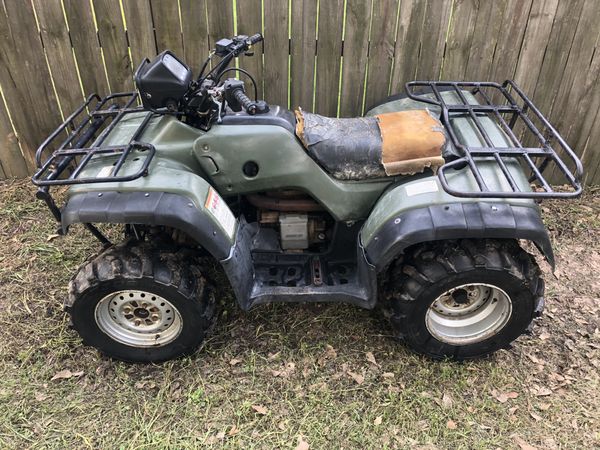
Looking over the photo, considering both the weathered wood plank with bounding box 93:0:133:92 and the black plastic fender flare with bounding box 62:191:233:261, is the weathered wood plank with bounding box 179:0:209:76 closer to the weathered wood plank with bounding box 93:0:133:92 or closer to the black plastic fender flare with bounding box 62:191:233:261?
the weathered wood plank with bounding box 93:0:133:92

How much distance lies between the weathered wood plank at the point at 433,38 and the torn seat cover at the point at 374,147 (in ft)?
4.54

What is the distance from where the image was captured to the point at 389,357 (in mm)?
3303

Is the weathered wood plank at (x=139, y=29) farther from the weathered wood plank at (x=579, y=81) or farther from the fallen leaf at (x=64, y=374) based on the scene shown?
the weathered wood plank at (x=579, y=81)

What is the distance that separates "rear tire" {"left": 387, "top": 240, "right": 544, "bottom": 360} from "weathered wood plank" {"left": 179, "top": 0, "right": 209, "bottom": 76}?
7.69 feet

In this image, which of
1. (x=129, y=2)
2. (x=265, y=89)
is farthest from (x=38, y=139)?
(x=265, y=89)

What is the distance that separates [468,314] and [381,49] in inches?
86.8

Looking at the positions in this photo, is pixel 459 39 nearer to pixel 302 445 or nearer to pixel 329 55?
pixel 329 55

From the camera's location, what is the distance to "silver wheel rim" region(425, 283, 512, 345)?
3.07 meters

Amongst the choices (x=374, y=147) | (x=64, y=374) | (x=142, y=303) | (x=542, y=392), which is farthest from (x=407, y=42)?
(x=64, y=374)

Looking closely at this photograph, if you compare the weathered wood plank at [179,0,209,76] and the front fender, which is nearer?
the front fender

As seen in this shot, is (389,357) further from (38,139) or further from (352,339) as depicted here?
(38,139)

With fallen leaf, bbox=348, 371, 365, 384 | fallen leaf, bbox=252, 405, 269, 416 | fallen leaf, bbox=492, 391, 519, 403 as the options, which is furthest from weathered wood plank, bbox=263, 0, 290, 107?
fallen leaf, bbox=492, 391, 519, 403

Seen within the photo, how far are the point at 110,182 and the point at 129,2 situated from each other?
1910mm

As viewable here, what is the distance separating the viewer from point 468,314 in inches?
126
